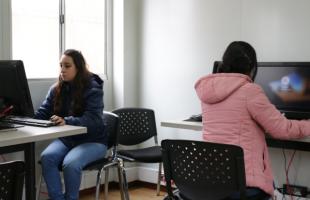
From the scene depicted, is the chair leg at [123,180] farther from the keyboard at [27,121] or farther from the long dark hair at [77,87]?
the keyboard at [27,121]

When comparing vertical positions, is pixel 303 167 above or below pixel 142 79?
below

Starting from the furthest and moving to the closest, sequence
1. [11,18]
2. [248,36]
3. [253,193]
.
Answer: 1. [248,36]
2. [11,18]
3. [253,193]

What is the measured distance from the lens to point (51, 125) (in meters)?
2.52

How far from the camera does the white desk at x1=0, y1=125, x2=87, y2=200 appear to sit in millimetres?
2141

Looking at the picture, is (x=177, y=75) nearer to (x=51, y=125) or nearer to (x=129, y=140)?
(x=129, y=140)

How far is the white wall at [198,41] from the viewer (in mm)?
3211

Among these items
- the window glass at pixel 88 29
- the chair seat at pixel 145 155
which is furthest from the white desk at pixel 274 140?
the window glass at pixel 88 29

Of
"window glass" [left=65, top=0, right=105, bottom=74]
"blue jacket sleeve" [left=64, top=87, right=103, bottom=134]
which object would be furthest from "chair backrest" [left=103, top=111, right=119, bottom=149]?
"window glass" [left=65, top=0, right=105, bottom=74]

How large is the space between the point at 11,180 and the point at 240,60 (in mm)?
1188

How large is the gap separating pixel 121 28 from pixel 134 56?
293 mm

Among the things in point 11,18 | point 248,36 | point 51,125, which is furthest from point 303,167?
point 11,18

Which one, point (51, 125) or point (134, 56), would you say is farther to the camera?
point (134, 56)

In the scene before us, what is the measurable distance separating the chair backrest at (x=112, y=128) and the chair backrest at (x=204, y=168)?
107 cm

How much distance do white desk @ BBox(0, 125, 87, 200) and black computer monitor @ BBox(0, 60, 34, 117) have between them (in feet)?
0.39
